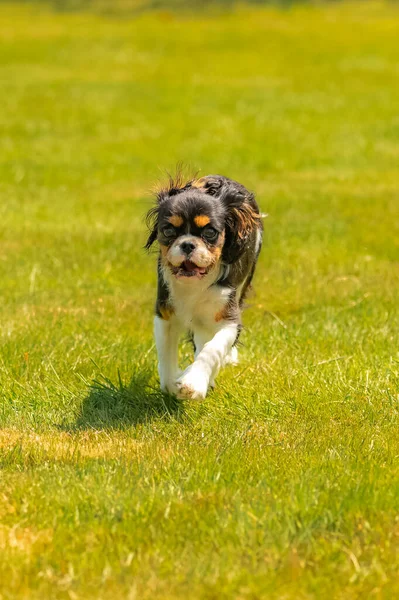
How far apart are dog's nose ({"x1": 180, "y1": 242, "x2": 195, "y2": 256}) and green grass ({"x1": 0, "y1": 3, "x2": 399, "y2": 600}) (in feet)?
2.88

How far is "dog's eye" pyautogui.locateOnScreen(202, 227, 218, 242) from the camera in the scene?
5340 mm

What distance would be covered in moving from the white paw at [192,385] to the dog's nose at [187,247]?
0.63 meters

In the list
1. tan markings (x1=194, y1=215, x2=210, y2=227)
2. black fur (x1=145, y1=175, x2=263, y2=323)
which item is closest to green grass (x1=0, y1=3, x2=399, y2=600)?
black fur (x1=145, y1=175, x2=263, y2=323)

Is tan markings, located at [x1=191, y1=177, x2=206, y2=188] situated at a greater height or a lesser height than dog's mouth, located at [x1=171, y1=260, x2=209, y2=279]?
greater

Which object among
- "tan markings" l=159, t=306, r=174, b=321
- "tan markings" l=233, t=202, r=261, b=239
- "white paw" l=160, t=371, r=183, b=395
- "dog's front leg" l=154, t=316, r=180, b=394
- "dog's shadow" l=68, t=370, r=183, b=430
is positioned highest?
"tan markings" l=233, t=202, r=261, b=239

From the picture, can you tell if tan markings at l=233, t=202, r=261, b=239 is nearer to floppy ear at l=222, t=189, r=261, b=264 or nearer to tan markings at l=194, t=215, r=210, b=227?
floppy ear at l=222, t=189, r=261, b=264

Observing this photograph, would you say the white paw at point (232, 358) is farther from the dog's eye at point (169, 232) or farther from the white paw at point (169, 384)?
the dog's eye at point (169, 232)

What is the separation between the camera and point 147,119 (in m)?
18.6

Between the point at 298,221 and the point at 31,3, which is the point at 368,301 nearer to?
the point at 298,221

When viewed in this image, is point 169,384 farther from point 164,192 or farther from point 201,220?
point 164,192

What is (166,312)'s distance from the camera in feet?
18.7

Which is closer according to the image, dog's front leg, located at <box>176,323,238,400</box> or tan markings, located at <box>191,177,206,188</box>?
dog's front leg, located at <box>176,323,238,400</box>

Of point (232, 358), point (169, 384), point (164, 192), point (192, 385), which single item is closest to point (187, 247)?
point (164, 192)

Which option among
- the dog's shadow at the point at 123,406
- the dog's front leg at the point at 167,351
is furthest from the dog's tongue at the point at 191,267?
the dog's shadow at the point at 123,406
